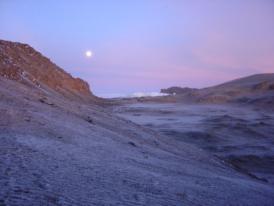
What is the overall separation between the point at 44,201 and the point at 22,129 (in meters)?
1.55

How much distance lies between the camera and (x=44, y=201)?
5.82ft

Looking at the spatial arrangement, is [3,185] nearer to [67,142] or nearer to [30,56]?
[67,142]

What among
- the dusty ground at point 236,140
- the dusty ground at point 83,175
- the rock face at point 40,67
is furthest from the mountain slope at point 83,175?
the rock face at point 40,67

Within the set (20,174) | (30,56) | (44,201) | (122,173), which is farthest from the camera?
(30,56)

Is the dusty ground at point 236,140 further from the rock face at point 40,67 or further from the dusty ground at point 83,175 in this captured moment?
the rock face at point 40,67

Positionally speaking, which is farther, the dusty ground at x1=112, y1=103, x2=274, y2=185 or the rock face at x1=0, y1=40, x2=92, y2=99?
the rock face at x1=0, y1=40, x2=92, y2=99

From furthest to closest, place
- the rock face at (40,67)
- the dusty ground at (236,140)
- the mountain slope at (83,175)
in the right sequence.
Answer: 1. the rock face at (40,67)
2. the dusty ground at (236,140)
3. the mountain slope at (83,175)

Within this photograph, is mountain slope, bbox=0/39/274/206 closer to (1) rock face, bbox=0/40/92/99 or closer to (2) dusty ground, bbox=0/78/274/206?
(2) dusty ground, bbox=0/78/274/206

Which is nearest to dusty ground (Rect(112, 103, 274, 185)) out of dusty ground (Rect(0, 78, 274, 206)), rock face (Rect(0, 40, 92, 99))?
dusty ground (Rect(0, 78, 274, 206))

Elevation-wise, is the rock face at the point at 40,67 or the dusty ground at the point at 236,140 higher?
the rock face at the point at 40,67

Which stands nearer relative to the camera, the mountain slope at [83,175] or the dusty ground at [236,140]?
the mountain slope at [83,175]

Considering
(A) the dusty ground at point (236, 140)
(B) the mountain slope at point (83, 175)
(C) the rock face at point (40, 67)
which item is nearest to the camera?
(B) the mountain slope at point (83, 175)

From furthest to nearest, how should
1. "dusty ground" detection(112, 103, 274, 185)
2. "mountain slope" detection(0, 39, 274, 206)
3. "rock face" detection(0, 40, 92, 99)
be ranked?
"rock face" detection(0, 40, 92, 99)
"dusty ground" detection(112, 103, 274, 185)
"mountain slope" detection(0, 39, 274, 206)

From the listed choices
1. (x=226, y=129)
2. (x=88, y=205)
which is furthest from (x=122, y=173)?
(x=226, y=129)
